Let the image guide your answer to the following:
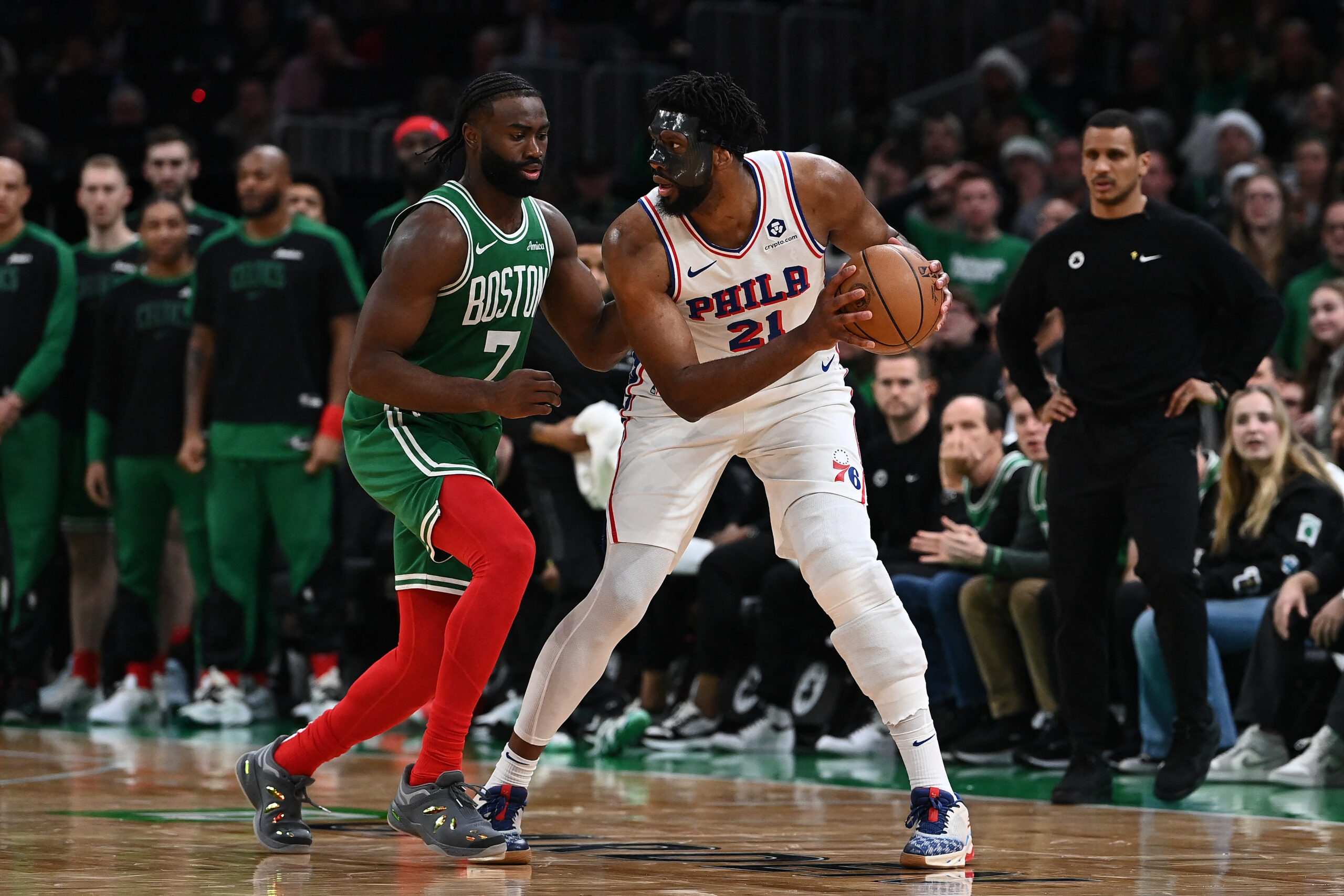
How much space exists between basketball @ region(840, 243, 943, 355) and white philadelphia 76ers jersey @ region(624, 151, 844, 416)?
11.6 inches

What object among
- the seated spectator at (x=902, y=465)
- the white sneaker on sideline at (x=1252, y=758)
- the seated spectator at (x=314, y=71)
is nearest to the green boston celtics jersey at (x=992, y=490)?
the seated spectator at (x=902, y=465)

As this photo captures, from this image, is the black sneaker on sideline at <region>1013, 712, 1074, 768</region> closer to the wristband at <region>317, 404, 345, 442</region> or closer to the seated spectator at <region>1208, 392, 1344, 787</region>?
the seated spectator at <region>1208, 392, 1344, 787</region>

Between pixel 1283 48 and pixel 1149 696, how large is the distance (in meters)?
6.10

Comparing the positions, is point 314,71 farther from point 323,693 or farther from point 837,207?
point 837,207

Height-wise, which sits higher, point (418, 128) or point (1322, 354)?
point (418, 128)

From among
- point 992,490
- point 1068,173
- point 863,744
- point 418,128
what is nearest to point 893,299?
point 992,490

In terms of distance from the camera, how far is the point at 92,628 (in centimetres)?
995

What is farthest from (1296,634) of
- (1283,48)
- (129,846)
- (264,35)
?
(264,35)

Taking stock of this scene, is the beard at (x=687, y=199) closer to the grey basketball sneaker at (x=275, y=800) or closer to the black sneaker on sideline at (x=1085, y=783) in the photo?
the grey basketball sneaker at (x=275, y=800)

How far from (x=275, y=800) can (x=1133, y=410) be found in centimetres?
308

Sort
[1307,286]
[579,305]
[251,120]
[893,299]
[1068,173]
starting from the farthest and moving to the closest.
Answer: [251,120], [1068,173], [1307,286], [579,305], [893,299]

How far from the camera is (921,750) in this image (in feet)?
15.2

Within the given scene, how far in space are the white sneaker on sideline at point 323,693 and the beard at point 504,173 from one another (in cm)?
447

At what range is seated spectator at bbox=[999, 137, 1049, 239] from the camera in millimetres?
11000
